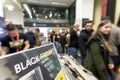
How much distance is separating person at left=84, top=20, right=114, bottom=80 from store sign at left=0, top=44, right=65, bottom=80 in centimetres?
78

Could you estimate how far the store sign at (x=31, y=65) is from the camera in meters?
0.69

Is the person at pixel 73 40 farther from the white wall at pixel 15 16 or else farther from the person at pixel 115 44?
the white wall at pixel 15 16

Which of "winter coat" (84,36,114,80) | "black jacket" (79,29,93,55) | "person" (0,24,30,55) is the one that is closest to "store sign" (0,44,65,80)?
"winter coat" (84,36,114,80)

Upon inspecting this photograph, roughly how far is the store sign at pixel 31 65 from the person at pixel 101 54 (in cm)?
78

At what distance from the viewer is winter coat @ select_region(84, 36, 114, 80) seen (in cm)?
189

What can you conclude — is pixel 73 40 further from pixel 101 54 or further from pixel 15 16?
pixel 15 16

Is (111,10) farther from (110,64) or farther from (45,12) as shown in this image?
(45,12)

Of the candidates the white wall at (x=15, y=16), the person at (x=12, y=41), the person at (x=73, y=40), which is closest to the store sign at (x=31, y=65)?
the person at (x=12, y=41)

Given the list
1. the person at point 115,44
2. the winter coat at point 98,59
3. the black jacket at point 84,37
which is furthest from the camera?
the black jacket at point 84,37

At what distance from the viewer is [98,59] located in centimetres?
189

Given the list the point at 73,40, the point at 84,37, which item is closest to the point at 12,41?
the point at 84,37

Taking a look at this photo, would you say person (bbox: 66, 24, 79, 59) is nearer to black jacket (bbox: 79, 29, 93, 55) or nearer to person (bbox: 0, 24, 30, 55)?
black jacket (bbox: 79, 29, 93, 55)

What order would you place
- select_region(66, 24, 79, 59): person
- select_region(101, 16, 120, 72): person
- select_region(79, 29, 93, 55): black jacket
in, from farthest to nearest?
select_region(66, 24, 79, 59): person
select_region(79, 29, 93, 55): black jacket
select_region(101, 16, 120, 72): person

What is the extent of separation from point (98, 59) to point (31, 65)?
120cm
